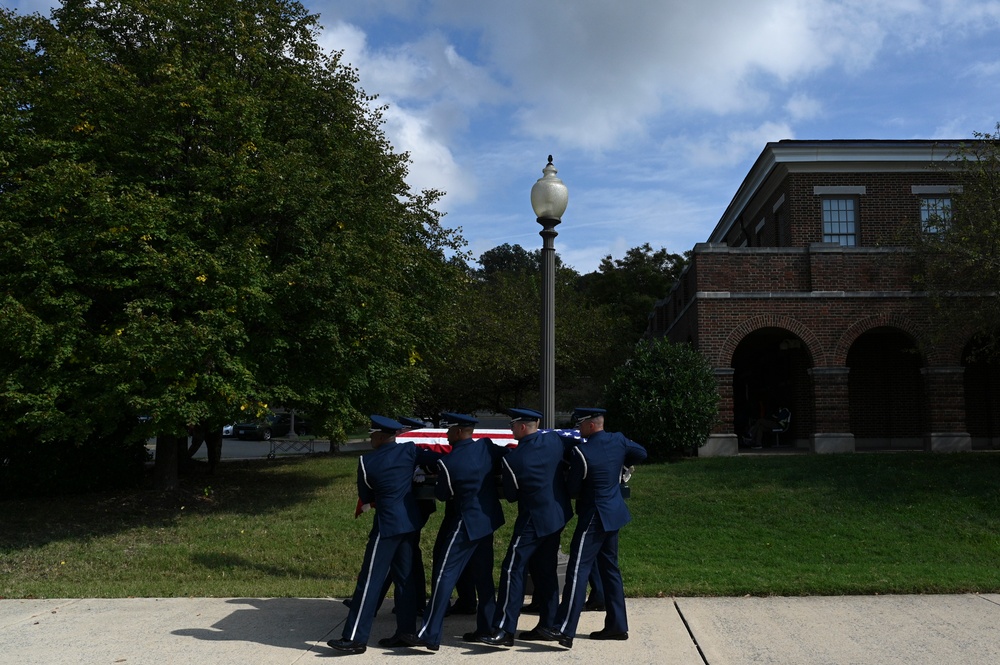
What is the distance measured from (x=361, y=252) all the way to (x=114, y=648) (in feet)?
30.1

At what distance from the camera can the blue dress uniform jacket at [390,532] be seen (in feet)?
21.8

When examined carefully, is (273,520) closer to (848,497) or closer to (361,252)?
(361,252)

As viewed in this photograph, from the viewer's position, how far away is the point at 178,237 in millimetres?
13047

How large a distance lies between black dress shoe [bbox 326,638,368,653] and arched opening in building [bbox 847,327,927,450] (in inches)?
792

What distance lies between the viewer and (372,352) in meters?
15.5

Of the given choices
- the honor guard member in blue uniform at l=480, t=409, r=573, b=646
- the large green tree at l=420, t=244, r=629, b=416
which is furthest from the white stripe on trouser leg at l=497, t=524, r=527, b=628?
the large green tree at l=420, t=244, r=629, b=416

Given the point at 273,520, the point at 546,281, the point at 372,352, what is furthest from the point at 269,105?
the point at 546,281

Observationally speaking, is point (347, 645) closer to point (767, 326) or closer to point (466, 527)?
point (466, 527)

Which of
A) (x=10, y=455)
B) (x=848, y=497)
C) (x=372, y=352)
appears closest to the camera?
(x=848, y=497)

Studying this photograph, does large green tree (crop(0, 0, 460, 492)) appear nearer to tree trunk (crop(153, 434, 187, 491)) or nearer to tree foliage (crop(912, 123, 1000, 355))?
tree trunk (crop(153, 434, 187, 491))

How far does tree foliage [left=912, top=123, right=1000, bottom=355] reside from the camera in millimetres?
15219

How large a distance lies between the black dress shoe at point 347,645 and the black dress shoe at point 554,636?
1.38 m

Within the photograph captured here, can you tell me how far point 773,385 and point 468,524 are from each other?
2231 centimetres

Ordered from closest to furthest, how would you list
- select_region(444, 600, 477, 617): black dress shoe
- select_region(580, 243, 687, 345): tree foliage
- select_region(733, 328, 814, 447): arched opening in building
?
select_region(444, 600, 477, 617): black dress shoe < select_region(733, 328, 814, 447): arched opening in building < select_region(580, 243, 687, 345): tree foliage
